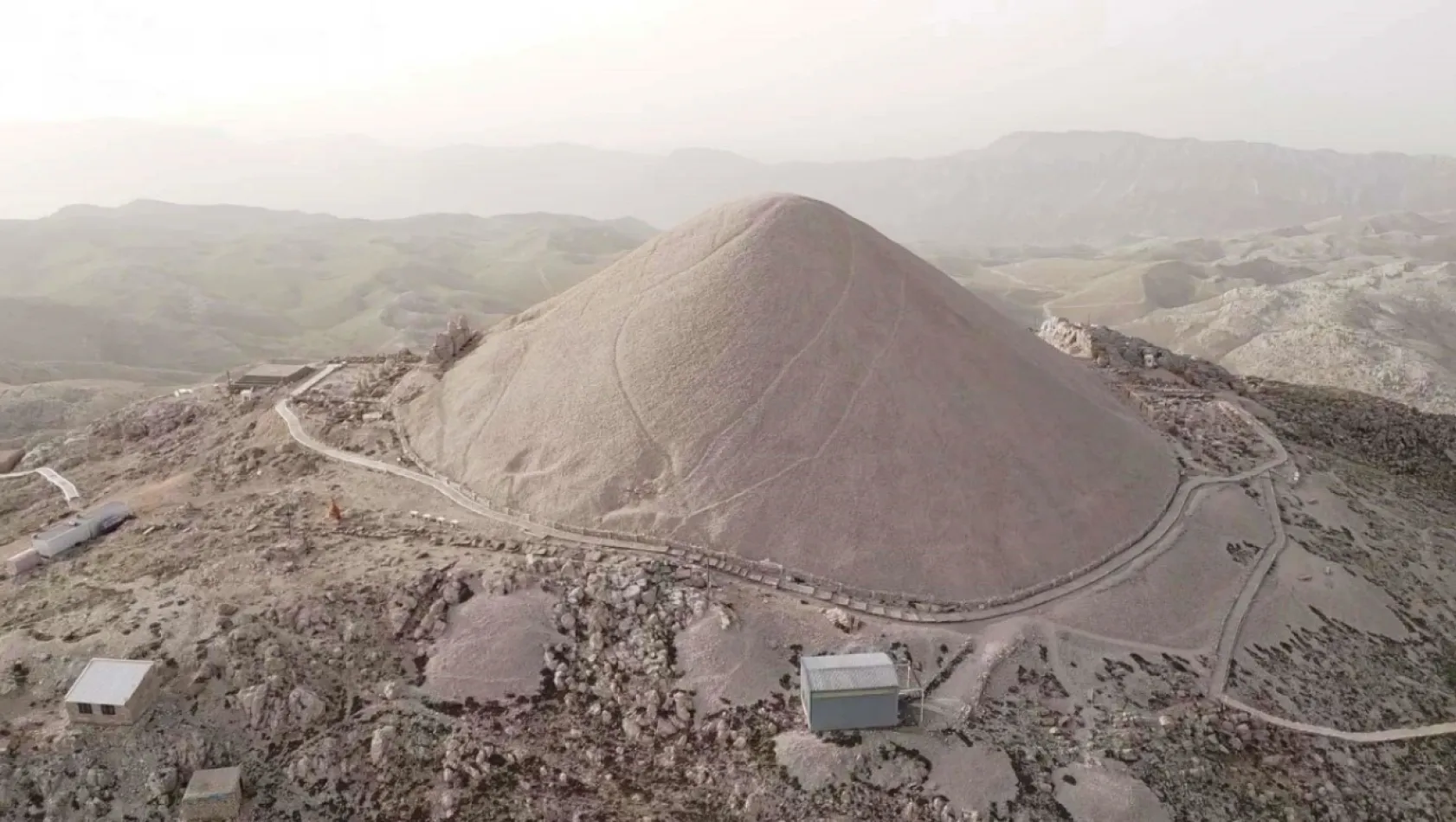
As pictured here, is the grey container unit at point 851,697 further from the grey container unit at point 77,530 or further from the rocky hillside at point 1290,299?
the rocky hillside at point 1290,299

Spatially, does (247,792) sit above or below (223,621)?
below

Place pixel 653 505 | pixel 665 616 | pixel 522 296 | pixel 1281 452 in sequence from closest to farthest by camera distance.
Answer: pixel 665 616 → pixel 653 505 → pixel 1281 452 → pixel 522 296

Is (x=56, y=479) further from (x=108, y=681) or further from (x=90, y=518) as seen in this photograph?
(x=108, y=681)

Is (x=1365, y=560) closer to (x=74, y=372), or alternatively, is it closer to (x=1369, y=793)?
(x=1369, y=793)

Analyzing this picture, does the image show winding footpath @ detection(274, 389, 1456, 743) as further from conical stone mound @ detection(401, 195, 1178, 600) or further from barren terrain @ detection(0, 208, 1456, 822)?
conical stone mound @ detection(401, 195, 1178, 600)

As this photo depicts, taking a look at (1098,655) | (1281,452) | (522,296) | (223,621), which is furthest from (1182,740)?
(522,296)

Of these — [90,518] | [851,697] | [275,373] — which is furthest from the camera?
[275,373]

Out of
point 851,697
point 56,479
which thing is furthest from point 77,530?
point 851,697
